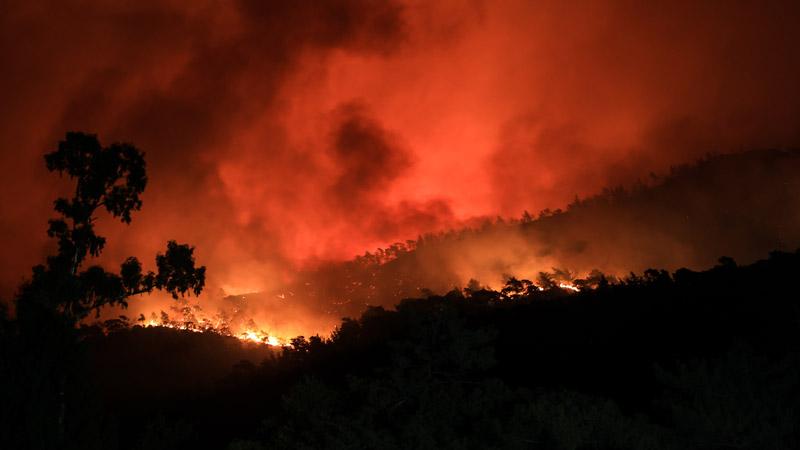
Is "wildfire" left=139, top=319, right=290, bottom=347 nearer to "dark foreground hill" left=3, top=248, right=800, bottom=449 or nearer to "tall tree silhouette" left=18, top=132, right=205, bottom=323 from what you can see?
"dark foreground hill" left=3, top=248, right=800, bottom=449

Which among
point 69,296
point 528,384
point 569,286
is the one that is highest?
point 569,286

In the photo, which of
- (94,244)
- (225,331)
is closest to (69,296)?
(94,244)

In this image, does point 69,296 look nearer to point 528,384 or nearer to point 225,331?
point 528,384

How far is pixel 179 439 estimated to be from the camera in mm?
14664

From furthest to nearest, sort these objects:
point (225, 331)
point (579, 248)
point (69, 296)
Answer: point (579, 248) → point (225, 331) → point (69, 296)

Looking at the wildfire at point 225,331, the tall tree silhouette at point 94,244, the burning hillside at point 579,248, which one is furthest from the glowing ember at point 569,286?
the tall tree silhouette at point 94,244

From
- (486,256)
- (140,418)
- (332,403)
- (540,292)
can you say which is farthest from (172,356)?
(486,256)

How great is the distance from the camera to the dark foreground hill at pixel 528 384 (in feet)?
36.3

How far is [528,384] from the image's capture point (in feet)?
72.2

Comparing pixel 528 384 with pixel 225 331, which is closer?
pixel 528 384

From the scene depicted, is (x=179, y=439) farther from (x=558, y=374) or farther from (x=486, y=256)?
(x=486, y=256)

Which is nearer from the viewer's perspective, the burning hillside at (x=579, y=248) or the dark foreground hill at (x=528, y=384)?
the dark foreground hill at (x=528, y=384)

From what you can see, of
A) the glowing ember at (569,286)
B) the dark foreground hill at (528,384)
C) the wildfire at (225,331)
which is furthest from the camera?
the glowing ember at (569,286)

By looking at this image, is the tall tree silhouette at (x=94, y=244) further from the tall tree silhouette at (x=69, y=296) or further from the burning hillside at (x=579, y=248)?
the burning hillside at (x=579, y=248)
